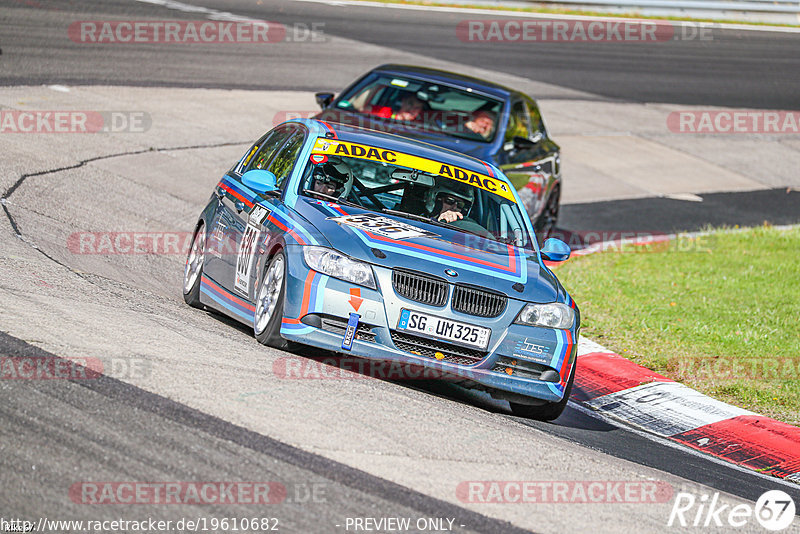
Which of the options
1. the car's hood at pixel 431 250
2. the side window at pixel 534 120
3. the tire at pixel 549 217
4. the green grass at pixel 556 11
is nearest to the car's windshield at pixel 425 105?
the side window at pixel 534 120

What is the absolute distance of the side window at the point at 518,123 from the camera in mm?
12921

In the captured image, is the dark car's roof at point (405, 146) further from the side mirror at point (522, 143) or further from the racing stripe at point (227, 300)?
the side mirror at point (522, 143)

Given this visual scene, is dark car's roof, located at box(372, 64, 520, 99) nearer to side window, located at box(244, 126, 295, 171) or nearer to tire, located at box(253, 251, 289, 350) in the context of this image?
side window, located at box(244, 126, 295, 171)

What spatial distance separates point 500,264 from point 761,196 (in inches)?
517

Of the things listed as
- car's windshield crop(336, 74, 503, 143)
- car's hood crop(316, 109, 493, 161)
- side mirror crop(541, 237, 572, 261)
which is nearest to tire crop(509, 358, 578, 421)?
side mirror crop(541, 237, 572, 261)

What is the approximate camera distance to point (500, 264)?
748 cm

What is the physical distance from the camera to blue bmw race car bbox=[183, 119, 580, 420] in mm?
6875

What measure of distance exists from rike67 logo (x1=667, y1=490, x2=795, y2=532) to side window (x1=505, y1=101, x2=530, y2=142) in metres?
7.38

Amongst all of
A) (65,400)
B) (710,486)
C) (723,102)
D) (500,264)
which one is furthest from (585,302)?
(723,102)

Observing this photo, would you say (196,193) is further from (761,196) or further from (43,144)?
(761,196)

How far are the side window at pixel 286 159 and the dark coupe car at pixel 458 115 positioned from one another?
11.7 feet

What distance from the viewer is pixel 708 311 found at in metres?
11.3

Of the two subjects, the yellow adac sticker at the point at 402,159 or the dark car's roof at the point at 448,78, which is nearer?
the yellow adac sticker at the point at 402,159

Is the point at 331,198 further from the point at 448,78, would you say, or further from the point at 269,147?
the point at 448,78
